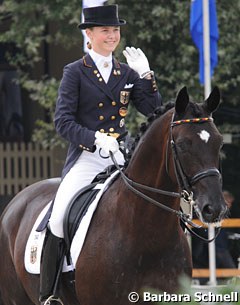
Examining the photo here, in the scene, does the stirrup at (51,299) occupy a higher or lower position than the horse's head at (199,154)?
lower

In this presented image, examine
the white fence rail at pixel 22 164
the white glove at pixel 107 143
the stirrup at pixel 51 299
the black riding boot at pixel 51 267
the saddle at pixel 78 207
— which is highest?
the white glove at pixel 107 143

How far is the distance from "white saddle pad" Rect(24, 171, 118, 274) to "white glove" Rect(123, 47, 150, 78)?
81 cm

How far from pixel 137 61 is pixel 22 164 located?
973 centimetres

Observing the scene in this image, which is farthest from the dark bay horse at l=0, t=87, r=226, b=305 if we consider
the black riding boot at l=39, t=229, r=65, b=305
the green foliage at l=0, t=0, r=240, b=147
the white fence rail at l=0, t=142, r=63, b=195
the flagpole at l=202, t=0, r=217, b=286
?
the white fence rail at l=0, t=142, r=63, b=195

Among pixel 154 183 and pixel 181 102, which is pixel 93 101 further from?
pixel 181 102

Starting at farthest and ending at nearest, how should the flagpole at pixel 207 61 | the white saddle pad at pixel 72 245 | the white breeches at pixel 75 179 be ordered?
1. the flagpole at pixel 207 61
2. the white breeches at pixel 75 179
3. the white saddle pad at pixel 72 245

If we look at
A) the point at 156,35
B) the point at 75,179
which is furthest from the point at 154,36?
the point at 75,179

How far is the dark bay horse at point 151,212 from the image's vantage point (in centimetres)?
645

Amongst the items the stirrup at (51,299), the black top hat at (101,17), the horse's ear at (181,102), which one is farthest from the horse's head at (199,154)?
the stirrup at (51,299)

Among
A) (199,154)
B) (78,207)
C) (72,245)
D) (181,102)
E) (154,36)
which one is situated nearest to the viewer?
(199,154)

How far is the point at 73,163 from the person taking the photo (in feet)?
24.7

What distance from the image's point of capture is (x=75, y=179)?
7.43 metres

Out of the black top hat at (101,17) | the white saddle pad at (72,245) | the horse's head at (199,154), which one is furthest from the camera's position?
the black top hat at (101,17)

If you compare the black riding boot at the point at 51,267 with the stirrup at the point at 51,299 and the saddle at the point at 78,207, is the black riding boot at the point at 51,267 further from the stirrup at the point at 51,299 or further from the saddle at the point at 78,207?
the saddle at the point at 78,207
